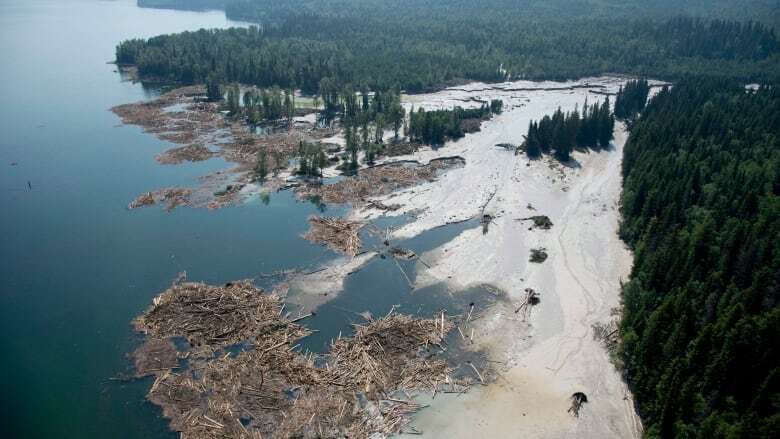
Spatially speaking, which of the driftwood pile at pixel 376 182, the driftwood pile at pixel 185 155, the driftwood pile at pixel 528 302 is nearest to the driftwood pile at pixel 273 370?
the driftwood pile at pixel 528 302

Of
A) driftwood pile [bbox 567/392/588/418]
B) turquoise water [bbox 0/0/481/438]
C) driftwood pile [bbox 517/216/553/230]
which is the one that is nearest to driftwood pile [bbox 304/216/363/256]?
turquoise water [bbox 0/0/481/438]

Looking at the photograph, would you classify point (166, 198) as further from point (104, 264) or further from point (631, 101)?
point (631, 101)

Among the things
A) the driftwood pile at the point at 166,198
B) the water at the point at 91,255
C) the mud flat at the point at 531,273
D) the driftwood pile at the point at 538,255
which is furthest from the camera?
the driftwood pile at the point at 166,198

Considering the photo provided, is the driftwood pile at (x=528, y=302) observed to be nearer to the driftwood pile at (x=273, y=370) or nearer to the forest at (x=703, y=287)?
the driftwood pile at (x=273, y=370)

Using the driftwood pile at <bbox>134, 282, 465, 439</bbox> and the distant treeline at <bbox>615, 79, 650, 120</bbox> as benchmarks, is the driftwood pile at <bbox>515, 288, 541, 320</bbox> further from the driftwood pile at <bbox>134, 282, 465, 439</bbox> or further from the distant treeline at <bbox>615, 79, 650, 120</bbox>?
the distant treeline at <bbox>615, 79, 650, 120</bbox>

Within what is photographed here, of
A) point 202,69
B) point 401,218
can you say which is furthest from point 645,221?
point 202,69

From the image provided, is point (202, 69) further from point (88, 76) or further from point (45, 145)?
point (45, 145)
